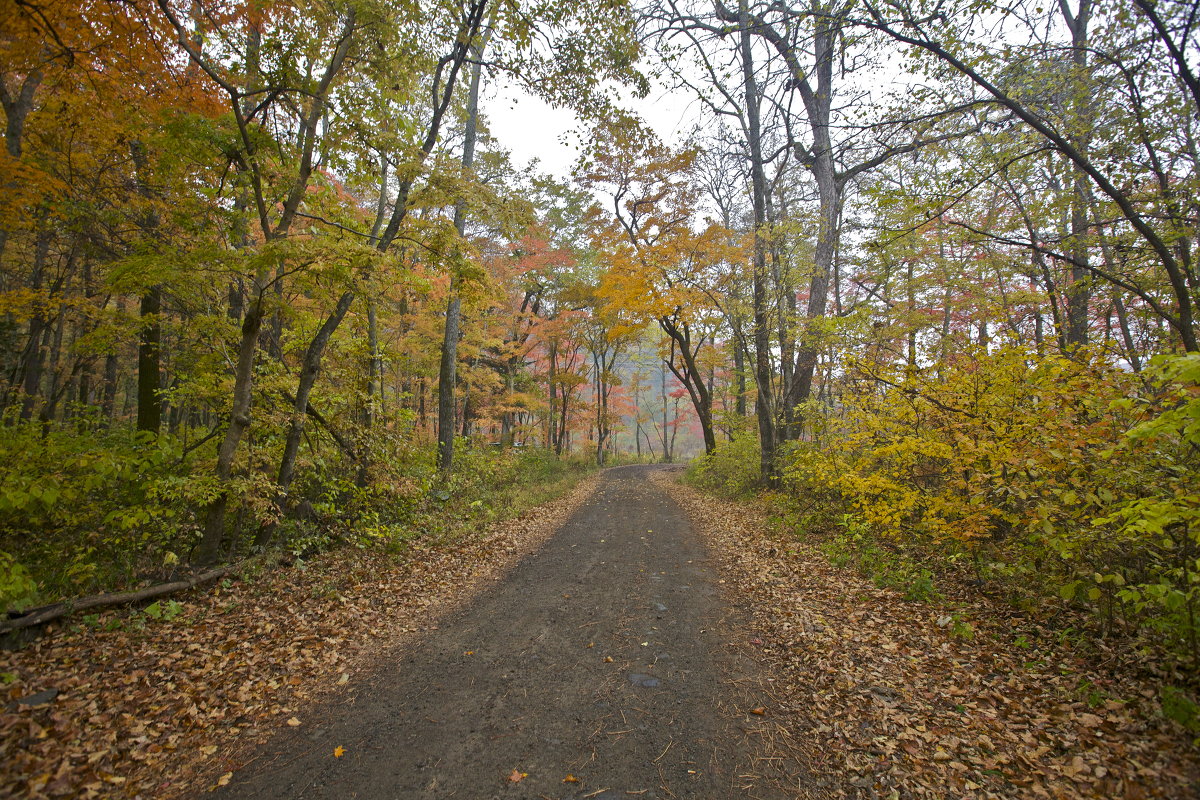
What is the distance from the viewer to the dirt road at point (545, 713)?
290 centimetres

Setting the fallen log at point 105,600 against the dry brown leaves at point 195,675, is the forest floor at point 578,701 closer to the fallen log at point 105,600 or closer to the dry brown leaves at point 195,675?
the dry brown leaves at point 195,675

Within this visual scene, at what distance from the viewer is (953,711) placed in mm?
3268

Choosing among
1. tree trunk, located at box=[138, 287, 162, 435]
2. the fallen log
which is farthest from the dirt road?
tree trunk, located at box=[138, 287, 162, 435]

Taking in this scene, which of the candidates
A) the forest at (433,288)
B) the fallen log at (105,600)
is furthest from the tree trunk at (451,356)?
the fallen log at (105,600)

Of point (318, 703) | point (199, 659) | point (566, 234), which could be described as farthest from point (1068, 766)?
point (566, 234)

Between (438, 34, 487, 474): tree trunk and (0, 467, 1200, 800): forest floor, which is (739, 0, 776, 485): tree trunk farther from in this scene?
(438, 34, 487, 474): tree trunk

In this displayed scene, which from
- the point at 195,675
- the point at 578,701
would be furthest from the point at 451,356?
the point at 578,701

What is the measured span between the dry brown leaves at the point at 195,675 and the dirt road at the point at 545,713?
378mm

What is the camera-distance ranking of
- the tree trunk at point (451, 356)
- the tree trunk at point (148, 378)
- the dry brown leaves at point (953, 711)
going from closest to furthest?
the dry brown leaves at point (953, 711)
the tree trunk at point (148, 378)
the tree trunk at point (451, 356)

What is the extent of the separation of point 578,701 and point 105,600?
15.2 feet

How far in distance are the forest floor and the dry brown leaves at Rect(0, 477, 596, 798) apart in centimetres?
2

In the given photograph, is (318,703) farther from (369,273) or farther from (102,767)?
(369,273)

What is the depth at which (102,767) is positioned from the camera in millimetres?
2869

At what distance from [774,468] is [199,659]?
11.1 meters
